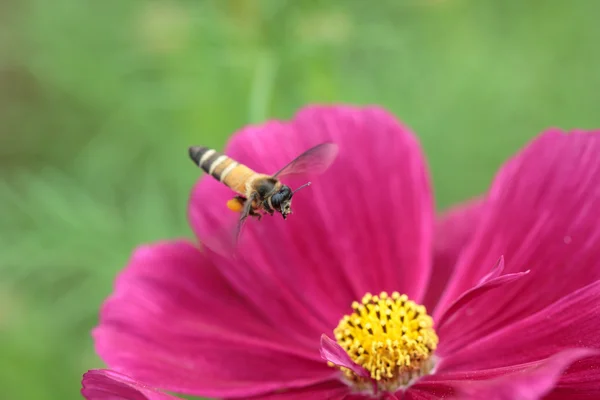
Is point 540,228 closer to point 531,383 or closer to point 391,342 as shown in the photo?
point 391,342

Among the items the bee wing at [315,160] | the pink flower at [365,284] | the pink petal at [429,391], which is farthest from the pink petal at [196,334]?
the bee wing at [315,160]

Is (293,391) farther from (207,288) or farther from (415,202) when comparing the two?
(415,202)

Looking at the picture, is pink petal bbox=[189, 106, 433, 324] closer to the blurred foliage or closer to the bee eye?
the bee eye

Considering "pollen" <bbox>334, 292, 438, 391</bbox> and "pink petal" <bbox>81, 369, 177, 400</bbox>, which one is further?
"pollen" <bbox>334, 292, 438, 391</bbox>

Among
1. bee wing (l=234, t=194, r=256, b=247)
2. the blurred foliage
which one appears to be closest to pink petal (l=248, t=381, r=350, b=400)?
bee wing (l=234, t=194, r=256, b=247)

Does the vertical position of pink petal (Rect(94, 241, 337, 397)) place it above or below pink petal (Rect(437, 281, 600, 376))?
above

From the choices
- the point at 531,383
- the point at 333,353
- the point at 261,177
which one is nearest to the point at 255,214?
the point at 261,177

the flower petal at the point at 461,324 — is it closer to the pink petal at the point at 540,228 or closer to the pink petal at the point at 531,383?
the pink petal at the point at 540,228
